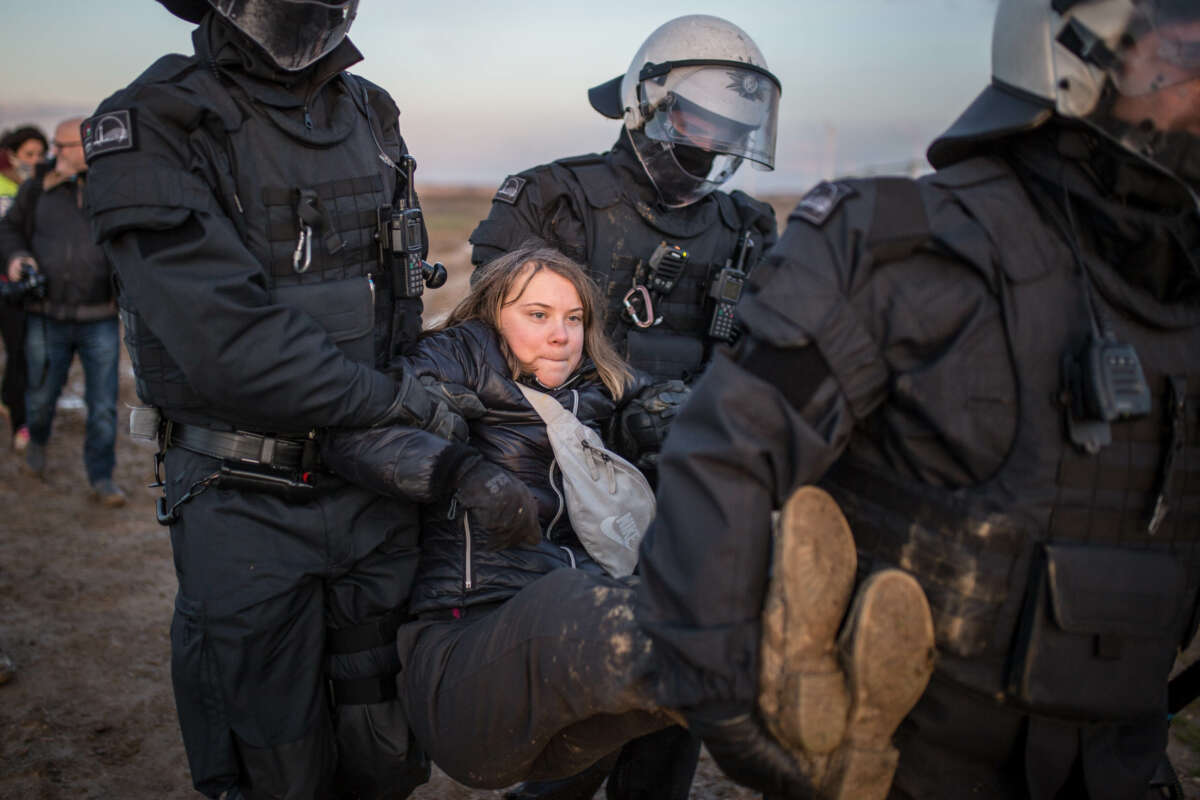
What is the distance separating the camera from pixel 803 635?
60.4 inches

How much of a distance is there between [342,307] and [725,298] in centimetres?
174

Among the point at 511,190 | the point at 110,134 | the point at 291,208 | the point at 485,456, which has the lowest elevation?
the point at 485,456

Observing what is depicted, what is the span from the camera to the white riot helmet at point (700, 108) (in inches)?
142

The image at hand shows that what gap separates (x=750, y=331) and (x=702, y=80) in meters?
2.31

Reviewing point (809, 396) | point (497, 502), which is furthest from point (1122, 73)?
point (497, 502)

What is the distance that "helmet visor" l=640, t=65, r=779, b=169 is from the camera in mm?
3584

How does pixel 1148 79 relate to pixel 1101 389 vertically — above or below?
above

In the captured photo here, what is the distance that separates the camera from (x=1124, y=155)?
1581 millimetres

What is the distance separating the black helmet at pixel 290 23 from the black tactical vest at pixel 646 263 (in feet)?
4.69

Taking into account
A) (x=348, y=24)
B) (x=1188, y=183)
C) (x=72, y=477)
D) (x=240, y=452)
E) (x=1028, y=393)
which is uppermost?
(x=348, y=24)

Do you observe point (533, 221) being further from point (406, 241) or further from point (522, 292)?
point (406, 241)

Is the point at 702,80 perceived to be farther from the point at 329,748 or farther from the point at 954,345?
the point at 329,748

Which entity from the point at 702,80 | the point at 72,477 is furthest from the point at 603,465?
the point at 72,477

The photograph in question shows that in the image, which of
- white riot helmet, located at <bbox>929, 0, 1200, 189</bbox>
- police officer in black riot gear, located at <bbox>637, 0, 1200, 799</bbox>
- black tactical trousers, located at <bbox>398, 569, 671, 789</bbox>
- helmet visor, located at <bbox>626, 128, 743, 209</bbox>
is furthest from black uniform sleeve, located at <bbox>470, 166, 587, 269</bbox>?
white riot helmet, located at <bbox>929, 0, 1200, 189</bbox>
